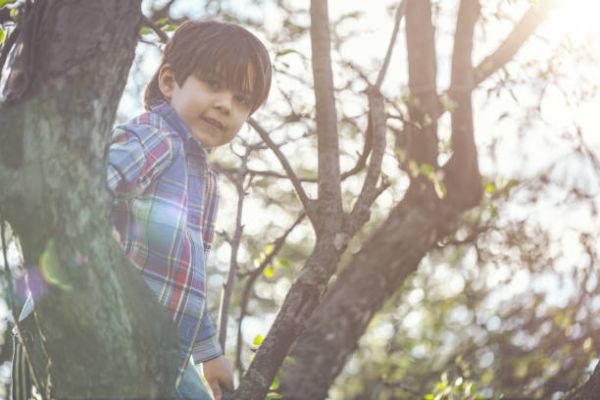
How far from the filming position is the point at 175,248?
2094mm

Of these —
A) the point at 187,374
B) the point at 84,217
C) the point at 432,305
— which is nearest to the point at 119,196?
the point at 84,217

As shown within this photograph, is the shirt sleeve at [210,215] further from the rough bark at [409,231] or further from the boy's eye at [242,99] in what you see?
the rough bark at [409,231]

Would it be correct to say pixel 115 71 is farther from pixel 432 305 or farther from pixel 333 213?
pixel 432 305

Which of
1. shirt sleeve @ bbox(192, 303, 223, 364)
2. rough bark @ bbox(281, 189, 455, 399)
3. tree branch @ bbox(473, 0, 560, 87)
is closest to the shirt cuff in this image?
shirt sleeve @ bbox(192, 303, 223, 364)

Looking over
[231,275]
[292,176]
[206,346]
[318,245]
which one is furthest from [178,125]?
[206,346]

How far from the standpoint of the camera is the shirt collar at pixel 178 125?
2307 mm

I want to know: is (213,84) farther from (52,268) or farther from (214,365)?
(52,268)

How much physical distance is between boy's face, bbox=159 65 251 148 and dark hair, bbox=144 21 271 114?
0.09 feet

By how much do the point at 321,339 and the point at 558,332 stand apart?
1.96 meters

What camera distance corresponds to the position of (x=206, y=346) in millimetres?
2471

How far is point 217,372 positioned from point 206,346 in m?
0.09

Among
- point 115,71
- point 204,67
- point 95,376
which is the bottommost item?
point 95,376

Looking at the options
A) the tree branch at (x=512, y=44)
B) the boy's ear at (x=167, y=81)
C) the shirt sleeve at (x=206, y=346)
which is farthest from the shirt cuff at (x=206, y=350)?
the tree branch at (x=512, y=44)

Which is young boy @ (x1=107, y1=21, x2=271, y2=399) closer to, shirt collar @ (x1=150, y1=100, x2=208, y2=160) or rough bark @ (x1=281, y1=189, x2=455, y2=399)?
shirt collar @ (x1=150, y1=100, x2=208, y2=160)
